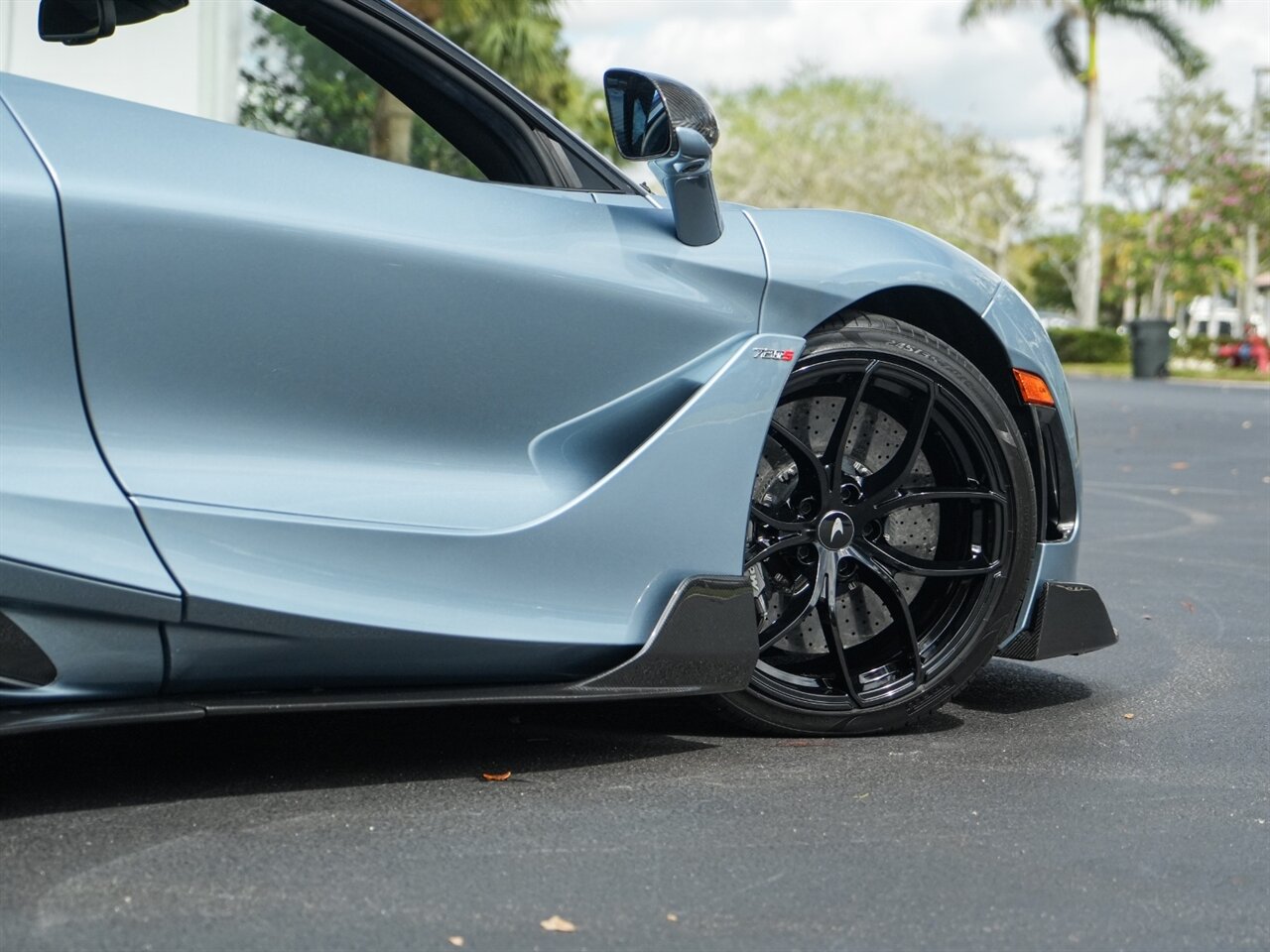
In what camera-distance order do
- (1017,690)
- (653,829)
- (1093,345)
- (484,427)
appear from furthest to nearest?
(1093,345) → (1017,690) → (484,427) → (653,829)

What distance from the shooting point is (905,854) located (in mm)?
2619

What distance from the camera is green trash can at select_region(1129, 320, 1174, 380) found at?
30.1 meters

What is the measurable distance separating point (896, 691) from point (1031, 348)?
0.78m

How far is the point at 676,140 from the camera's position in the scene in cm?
297

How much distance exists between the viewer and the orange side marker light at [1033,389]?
3.45 meters

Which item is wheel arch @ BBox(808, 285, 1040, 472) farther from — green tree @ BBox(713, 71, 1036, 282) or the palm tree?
green tree @ BBox(713, 71, 1036, 282)

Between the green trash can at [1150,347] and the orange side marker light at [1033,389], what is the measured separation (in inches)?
1099

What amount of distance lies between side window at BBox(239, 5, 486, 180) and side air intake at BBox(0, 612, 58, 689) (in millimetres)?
1175

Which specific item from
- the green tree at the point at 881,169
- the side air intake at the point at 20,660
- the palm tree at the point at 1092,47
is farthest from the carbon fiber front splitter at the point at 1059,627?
the green tree at the point at 881,169

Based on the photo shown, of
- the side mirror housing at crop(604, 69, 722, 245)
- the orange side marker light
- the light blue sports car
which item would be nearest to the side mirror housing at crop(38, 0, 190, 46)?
the light blue sports car

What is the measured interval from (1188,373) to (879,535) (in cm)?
3044

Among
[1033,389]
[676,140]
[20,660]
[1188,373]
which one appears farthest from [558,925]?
[1188,373]

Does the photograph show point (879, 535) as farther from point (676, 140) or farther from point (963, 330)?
point (676, 140)

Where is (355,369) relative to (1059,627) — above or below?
above
